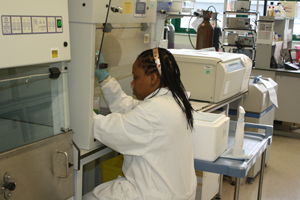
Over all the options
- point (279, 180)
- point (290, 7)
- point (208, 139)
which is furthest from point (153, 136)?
point (290, 7)

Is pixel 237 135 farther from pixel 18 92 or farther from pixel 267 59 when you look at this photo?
pixel 267 59

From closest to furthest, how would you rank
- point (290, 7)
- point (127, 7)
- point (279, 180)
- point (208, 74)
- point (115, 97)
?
1. point (127, 7)
2. point (115, 97)
3. point (208, 74)
4. point (279, 180)
5. point (290, 7)

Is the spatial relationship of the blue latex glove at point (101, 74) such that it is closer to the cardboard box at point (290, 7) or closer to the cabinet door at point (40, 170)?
the cabinet door at point (40, 170)

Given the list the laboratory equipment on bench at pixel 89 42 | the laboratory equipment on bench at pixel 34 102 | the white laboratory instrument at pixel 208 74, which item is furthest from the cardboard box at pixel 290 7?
the laboratory equipment on bench at pixel 34 102

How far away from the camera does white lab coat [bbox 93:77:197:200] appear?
1.37 meters

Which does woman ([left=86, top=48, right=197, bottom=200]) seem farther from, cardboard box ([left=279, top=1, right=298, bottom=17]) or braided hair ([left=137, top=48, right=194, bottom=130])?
cardboard box ([left=279, top=1, right=298, bottom=17])

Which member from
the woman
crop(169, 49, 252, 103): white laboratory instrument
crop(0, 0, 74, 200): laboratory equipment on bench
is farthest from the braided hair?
crop(169, 49, 252, 103): white laboratory instrument

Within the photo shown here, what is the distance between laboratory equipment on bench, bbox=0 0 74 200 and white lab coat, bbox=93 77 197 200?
0.18m

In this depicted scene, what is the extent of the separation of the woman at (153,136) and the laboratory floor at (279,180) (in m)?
1.52

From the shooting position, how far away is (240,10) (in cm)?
471

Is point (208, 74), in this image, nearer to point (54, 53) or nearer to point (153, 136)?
point (153, 136)

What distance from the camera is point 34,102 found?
128 cm

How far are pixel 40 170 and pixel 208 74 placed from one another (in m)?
1.49

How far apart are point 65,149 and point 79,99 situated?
247 mm
